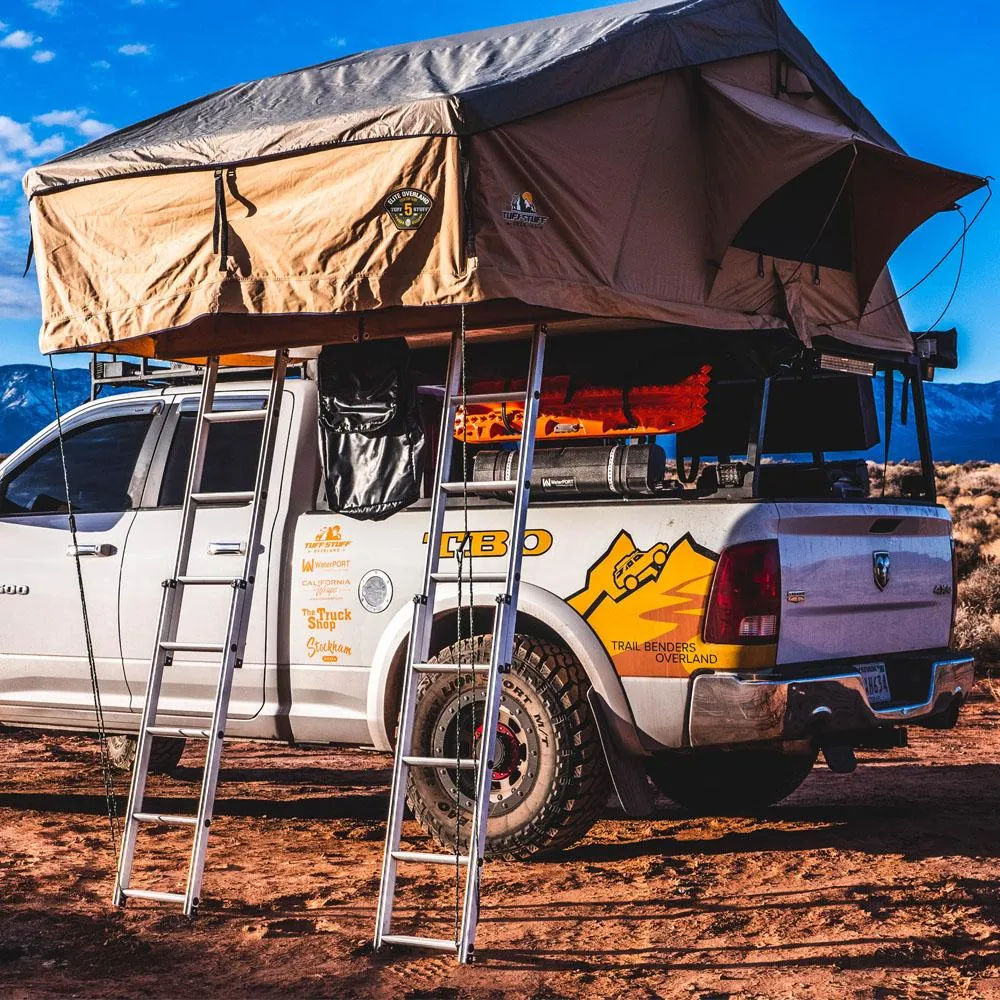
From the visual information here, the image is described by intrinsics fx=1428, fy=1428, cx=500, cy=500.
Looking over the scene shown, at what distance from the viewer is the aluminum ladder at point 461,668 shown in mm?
4848

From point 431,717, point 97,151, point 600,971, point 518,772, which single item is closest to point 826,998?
point 600,971

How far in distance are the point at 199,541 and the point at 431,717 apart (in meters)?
1.51

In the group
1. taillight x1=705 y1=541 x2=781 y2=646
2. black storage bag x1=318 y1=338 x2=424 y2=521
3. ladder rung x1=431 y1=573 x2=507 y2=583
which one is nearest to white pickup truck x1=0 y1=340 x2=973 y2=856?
taillight x1=705 y1=541 x2=781 y2=646

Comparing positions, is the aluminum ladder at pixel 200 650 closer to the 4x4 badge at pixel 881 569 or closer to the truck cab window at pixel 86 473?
the truck cab window at pixel 86 473

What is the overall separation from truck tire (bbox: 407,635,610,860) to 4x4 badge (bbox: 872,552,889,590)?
4.48 feet

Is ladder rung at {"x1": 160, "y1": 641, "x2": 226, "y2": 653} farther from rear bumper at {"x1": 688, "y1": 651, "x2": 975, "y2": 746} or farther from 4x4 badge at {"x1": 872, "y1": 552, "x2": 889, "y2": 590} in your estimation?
4x4 badge at {"x1": 872, "y1": 552, "x2": 889, "y2": 590}

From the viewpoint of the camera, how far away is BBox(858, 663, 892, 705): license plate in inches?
241

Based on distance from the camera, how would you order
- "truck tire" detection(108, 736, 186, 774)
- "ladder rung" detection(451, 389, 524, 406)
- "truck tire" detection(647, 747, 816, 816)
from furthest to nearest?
"truck tire" detection(108, 736, 186, 774)
"truck tire" detection(647, 747, 816, 816)
"ladder rung" detection(451, 389, 524, 406)

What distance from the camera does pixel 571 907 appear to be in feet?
Answer: 17.9

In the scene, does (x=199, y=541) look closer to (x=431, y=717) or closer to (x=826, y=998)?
(x=431, y=717)

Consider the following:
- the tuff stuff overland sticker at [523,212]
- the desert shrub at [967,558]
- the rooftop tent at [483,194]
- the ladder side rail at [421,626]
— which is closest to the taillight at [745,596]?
the rooftop tent at [483,194]

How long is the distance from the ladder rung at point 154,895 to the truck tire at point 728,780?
113 inches

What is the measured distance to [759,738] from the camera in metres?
5.65

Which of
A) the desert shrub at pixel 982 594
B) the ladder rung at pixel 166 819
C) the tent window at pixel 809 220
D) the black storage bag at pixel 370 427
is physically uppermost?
the tent window at pixel 809 220
